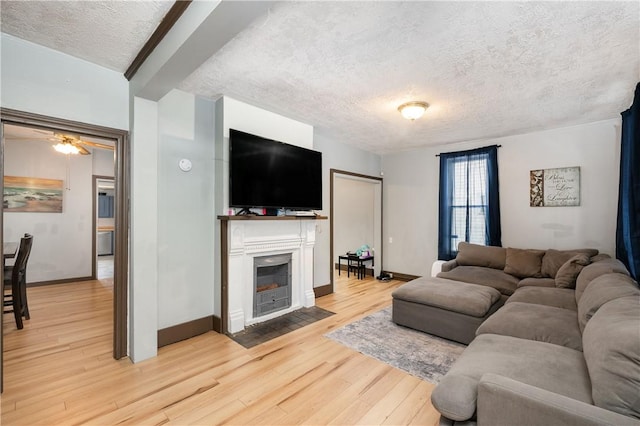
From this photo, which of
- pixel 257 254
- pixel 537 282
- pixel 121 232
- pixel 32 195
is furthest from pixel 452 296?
pixel 32 195

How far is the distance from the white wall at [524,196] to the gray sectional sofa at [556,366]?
5.82 feet

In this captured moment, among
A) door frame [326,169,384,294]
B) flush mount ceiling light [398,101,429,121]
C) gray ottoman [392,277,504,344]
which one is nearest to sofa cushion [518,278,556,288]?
gray ottoman [392,277,504,344]

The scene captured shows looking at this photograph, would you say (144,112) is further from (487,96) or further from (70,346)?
(487,96)

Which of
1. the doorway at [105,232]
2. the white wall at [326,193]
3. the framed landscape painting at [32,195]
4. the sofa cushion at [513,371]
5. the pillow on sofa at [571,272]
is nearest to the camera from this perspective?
the sofa cushion at [513,371]

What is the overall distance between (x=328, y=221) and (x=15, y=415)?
397 cm

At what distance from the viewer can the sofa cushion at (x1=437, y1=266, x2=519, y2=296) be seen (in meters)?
3.72

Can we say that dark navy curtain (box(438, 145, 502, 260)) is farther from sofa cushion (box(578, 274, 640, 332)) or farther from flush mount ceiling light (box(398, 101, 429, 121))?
sofa cushion (box(578, 274, 640, 332))

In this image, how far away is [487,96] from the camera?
3195mm

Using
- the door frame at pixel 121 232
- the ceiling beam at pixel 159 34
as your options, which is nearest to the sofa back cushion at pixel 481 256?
the door frame at pixel 121 232

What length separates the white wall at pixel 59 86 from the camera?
7.22 ft

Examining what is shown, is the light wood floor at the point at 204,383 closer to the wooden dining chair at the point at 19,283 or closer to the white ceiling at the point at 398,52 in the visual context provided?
the wooden dining chair at the point at 19,283

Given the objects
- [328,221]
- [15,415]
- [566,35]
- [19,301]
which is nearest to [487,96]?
[566,35]

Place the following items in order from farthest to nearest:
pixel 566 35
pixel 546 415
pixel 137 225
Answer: pixel 137 225 → pixel 566 35 → pixel 546 415

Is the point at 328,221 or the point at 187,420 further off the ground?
the point at 328,221
